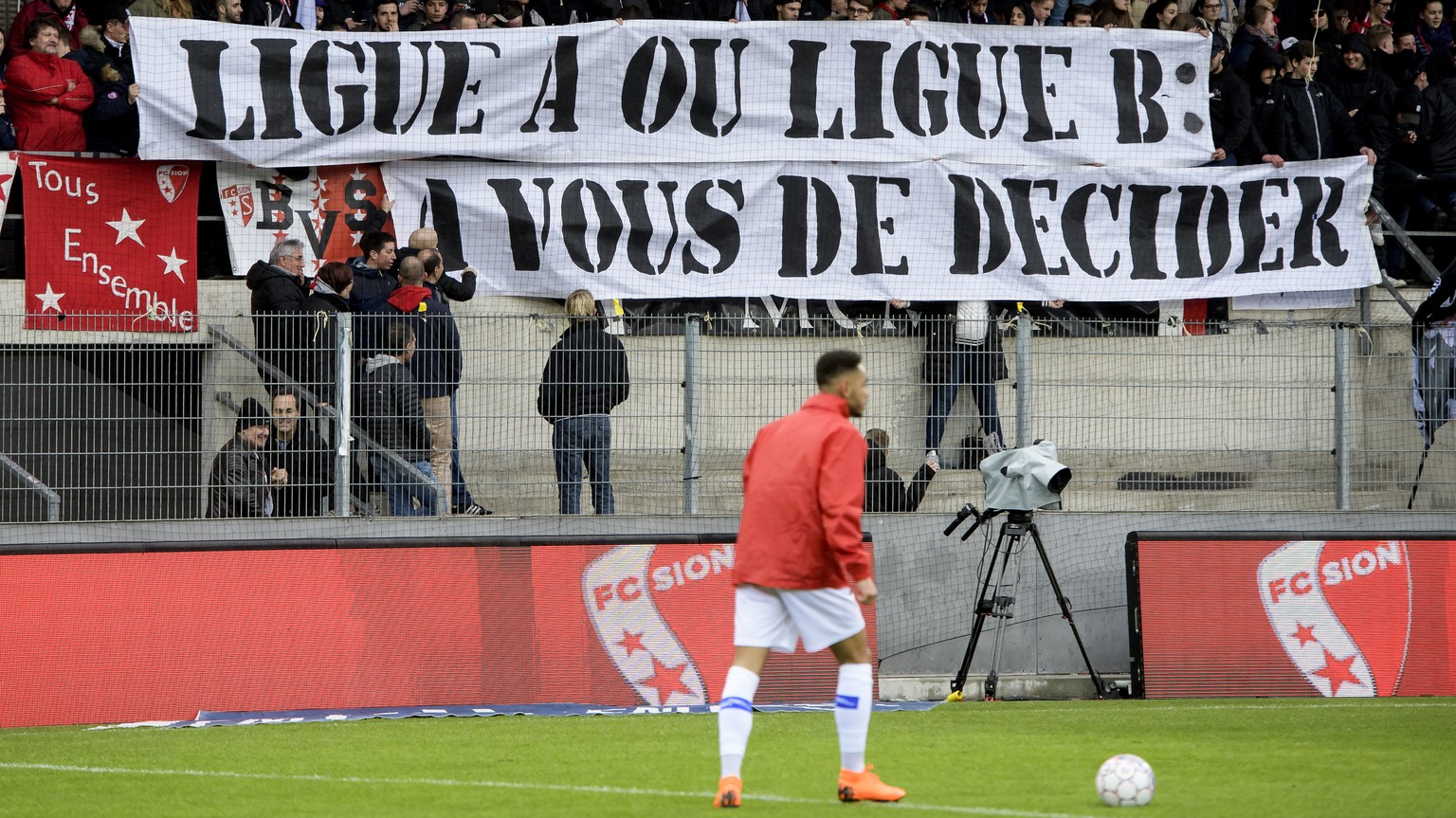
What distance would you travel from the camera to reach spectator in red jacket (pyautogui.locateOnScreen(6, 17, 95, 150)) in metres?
13.5

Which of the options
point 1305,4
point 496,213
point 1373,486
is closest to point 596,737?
Answer: point 496,213

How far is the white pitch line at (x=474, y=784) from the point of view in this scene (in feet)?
22.9

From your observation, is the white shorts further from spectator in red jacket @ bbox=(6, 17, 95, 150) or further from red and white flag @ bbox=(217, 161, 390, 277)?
spectator in red jacket @ bbox=(6, 17, 95, 150)

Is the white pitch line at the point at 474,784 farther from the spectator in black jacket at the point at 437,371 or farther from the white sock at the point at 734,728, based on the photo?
the spectator in black jacket at the point at 437,371

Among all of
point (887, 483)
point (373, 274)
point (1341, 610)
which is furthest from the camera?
point (373, 274)

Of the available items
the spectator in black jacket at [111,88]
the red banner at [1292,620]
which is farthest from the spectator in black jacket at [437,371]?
the red banner at [1292,620]

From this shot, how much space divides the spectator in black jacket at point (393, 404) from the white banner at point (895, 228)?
2328 mm

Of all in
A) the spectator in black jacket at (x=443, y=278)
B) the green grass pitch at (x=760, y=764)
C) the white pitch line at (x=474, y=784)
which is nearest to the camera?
the white pitch line at (x=474, y=784)

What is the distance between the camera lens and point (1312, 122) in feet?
52.9

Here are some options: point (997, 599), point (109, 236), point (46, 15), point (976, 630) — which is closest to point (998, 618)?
point (976, 630)

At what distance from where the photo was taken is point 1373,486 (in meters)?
13.6

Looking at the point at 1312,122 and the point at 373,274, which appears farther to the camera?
the point at 1312,122

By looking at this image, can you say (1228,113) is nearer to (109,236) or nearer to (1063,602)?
(1063,602)

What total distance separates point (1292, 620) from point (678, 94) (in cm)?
629
